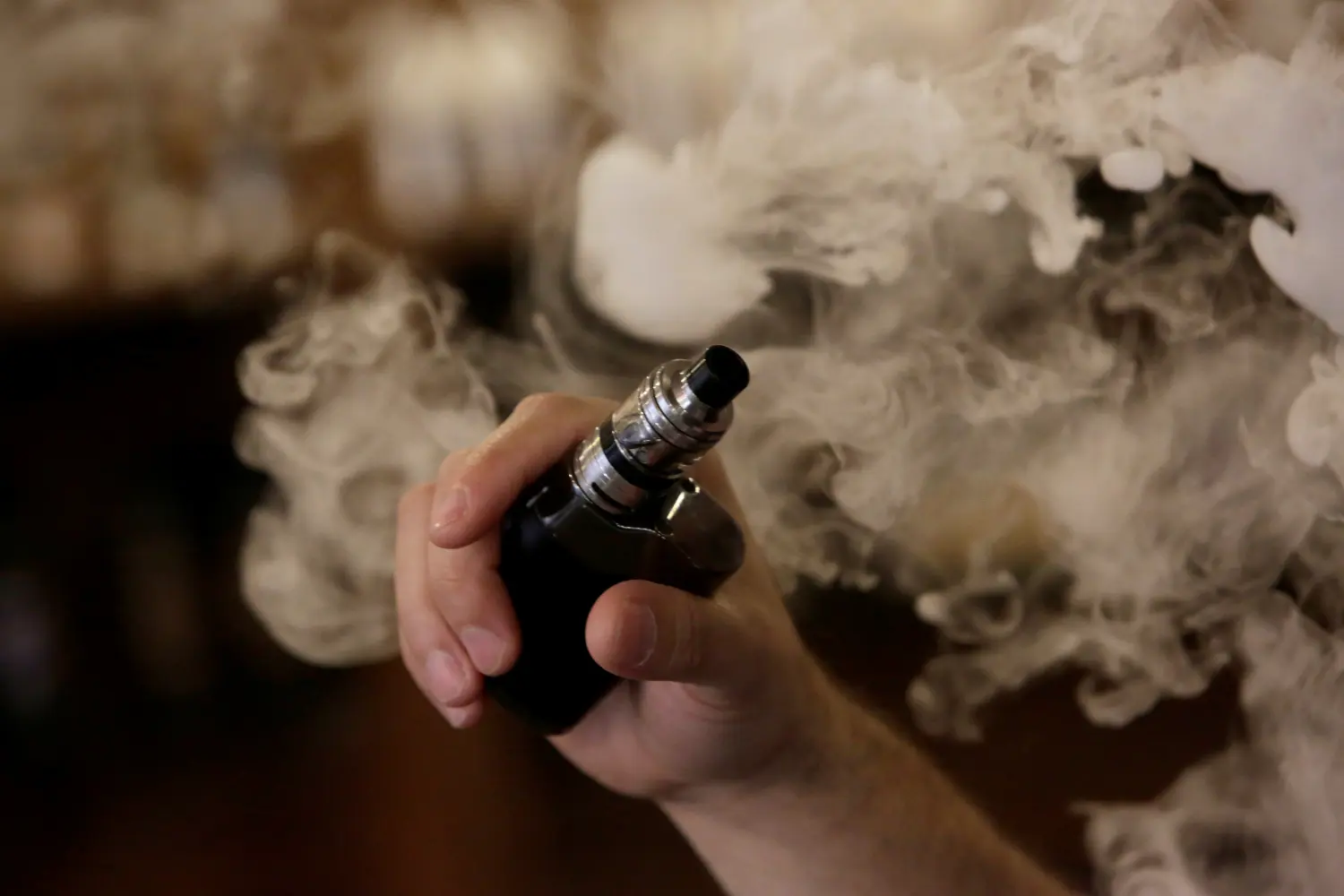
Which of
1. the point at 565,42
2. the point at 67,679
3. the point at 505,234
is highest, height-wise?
the point at 565,42

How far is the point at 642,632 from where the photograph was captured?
0.42 metres

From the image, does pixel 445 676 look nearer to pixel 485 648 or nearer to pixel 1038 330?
pixel 485 648

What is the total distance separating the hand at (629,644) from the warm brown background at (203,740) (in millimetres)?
280

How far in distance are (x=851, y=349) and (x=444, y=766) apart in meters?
0.55

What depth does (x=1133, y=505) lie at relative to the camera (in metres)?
0.54

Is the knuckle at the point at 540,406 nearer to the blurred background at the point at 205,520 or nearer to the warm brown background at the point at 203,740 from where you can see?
the blurred background at the point at 205,520

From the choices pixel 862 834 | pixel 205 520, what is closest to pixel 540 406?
pixel 862 834

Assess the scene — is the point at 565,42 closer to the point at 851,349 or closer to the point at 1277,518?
the point at 851,349

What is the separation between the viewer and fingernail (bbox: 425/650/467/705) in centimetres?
50

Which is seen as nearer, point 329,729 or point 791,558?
point 791,558

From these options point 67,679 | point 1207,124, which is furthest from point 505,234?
point 67,679

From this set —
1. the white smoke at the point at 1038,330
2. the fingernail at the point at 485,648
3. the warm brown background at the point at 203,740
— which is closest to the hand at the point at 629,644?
the fingernail at the point at 485,648

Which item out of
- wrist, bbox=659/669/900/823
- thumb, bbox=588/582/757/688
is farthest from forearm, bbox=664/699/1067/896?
thumb, bbox=588/582/757/688

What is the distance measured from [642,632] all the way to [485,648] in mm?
91
